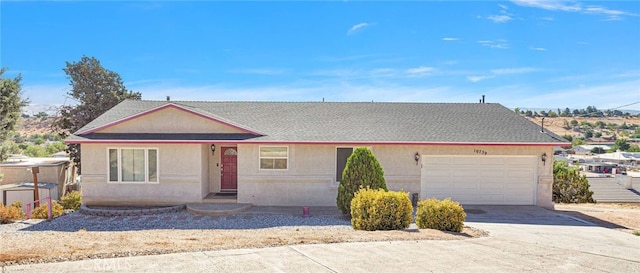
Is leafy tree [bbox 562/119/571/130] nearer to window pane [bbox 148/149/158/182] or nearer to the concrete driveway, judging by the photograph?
the concrete driveway

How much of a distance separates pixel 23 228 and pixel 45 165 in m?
9.08

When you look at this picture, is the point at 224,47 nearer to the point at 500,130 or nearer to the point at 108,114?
the point at 108,114

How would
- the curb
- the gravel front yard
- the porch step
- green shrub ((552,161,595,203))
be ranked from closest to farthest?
1. the gravel front yard
2. the porch step
3. the curb
4. green shrub ((552,161,595,203))

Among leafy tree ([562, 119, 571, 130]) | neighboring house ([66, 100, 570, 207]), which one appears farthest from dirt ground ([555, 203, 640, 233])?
leafy tree ([562, 119, 571, 130])

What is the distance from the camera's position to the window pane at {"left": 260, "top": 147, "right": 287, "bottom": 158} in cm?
1458

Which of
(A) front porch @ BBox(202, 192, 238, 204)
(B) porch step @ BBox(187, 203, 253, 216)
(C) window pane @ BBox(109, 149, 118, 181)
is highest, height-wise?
(C) window pane @ BBox(109, 149, 118, 181)

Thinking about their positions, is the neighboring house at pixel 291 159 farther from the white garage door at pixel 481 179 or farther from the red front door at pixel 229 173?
the red front door at pixel 229 173

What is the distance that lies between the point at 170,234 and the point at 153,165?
17.8ft

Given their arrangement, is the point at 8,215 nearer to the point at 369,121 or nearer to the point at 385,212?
the point at 385,212

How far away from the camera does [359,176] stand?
11.9 metres

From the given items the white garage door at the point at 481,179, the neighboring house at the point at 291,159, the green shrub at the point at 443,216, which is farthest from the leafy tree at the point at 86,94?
the green shrub at the point at 443,216

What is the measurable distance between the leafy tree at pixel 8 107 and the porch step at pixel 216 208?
45.7ft

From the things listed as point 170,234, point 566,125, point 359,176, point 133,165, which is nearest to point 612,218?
point 359,176

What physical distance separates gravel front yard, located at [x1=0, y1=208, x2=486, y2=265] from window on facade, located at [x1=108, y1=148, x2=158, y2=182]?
5.63ft
